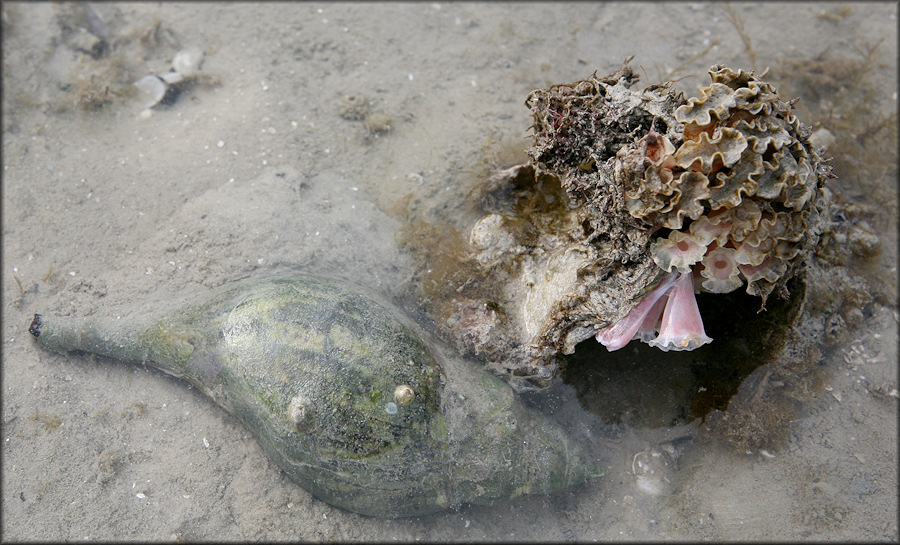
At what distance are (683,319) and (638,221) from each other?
684 millimetres

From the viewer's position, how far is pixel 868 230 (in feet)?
14.6

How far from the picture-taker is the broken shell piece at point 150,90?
5027 mm

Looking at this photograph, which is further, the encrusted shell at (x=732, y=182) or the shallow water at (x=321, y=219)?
the shallow water at (x=321, y=219)

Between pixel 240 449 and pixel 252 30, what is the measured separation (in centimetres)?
437

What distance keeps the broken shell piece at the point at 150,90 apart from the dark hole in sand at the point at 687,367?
4.57 metres

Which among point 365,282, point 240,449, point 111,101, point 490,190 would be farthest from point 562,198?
point 111,101

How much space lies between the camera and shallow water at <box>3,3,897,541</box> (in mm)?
3490

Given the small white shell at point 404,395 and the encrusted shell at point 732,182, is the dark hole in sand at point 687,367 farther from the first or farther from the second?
the small white shell at point 404,395

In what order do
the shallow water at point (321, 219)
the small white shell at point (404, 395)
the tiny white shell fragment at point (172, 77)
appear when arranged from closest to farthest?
the small white shell at point (404, 395) → the shallow water at point (321, 219) → the tiny white shell fragment at point (172, 77)

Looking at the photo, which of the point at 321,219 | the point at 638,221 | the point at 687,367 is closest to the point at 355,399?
the point at 321,219

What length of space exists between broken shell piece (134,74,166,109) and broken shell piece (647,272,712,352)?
498cm

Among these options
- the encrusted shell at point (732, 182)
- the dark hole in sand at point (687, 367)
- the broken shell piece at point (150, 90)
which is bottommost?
the dark hole in sand at point (687, 367)

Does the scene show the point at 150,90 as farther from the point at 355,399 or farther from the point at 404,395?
the point at 404,395

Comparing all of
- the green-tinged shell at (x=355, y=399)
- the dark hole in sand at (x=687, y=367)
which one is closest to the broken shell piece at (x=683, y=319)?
the dark hole in sand at (x=687, y=367)
